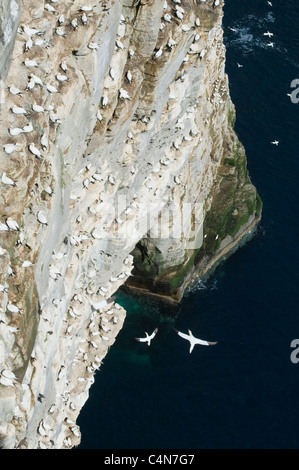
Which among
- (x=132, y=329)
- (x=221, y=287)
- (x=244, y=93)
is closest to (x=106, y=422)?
(x=132, y=329)

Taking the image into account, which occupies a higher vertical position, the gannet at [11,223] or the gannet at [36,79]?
the gannet at [36,79]

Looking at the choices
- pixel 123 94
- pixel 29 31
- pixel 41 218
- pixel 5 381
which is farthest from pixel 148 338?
pixel 29 31

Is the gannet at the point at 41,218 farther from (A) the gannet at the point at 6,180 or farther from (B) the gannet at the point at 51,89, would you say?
(B) the gannet at the point at 51,89

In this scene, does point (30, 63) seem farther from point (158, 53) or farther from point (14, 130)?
point (158, 53)

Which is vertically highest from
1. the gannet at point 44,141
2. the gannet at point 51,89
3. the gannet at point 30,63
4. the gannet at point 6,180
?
the gannet at point 30,63

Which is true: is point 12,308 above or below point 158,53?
below

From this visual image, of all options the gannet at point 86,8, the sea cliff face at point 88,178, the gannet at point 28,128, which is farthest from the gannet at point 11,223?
the gannet at point 86,8

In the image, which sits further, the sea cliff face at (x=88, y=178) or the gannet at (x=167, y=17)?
the gannet at (x=167, y=17)
